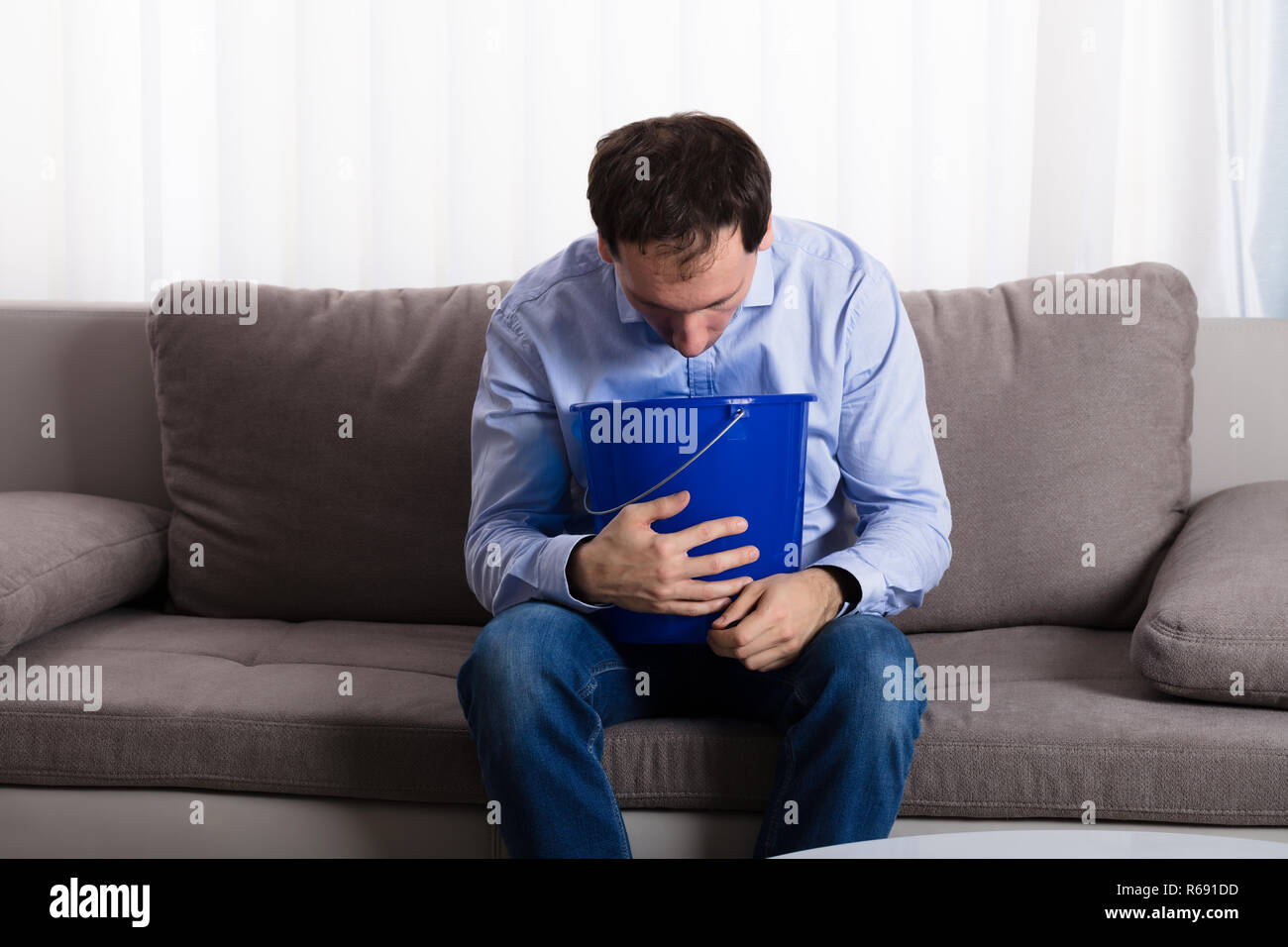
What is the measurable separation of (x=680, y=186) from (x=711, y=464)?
0.27m

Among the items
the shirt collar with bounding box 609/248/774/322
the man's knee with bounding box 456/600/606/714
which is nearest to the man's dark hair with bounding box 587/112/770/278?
the shirt collar with bounding box 609/248/774/322

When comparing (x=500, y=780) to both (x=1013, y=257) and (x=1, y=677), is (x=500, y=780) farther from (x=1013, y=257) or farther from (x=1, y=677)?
(x=1013, y=257)

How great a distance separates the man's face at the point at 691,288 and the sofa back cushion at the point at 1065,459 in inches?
22.3

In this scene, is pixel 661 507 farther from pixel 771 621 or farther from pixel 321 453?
pixel 321 453

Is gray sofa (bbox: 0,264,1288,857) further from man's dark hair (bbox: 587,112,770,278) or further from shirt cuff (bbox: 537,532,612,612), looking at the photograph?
man's dark hair (bbox: 587,112,770,278)

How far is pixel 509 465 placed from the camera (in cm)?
129

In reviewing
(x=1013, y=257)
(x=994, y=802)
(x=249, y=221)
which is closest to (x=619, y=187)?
(x=994, y=802)

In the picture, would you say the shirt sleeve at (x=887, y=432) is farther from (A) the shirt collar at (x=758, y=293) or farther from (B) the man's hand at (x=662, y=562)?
(B) the man's hand at (x=662, y=562)

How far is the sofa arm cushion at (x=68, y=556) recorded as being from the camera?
139 centimetres

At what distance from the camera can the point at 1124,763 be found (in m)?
1.14

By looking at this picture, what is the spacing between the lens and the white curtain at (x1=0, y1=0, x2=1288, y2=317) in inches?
76.1

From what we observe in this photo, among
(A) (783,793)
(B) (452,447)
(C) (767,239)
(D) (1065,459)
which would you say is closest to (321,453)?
(B) (452,447)

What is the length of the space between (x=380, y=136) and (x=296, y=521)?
834 mm
